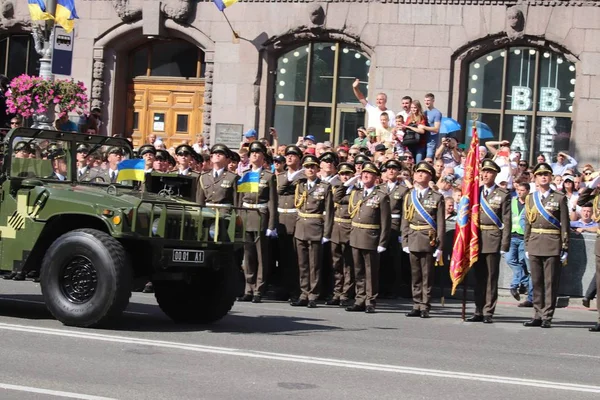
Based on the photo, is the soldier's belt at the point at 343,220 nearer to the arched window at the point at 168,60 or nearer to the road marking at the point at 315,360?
the road marking at the point at 315,360

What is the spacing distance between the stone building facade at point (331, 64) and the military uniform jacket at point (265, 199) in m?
9.38

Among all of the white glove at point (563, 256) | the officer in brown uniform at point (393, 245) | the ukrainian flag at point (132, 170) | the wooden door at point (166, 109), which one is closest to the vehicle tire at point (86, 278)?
the ukrainian flag at point (132, 170)

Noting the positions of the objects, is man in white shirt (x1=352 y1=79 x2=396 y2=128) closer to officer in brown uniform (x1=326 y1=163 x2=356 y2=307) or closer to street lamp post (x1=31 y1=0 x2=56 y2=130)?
street lamp post (x1=31 y1=0 x2=56 y2=130)

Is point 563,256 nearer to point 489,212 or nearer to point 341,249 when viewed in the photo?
point 489,212

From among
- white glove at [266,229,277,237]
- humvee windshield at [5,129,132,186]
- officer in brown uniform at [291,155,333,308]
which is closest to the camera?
humvee windshield at [5,129,132,186]

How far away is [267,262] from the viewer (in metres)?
17.9

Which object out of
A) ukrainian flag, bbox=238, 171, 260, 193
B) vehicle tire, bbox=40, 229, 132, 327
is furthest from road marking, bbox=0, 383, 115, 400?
ukrainian flag, bbox=238, 171, 260, 193

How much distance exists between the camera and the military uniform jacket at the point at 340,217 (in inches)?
698

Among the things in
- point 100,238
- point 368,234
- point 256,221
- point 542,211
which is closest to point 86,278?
point 100,238

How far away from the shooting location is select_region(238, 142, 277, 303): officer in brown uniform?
17625 mm

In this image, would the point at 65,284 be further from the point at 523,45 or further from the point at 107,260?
the point at 523,45

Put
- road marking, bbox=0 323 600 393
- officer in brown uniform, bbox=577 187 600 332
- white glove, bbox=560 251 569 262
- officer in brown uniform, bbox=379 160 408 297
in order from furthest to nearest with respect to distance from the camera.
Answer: officer in brown uniform, bbox=379 160 408 297 < white glove, bbox=560 251 569 262 < officer in brown uniform, bbox=577 187 600 332 < road marking, bbox=0 323 600 393

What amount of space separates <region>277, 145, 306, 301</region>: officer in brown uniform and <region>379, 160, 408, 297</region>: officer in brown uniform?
1.27 meters

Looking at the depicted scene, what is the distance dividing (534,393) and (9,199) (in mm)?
5945
